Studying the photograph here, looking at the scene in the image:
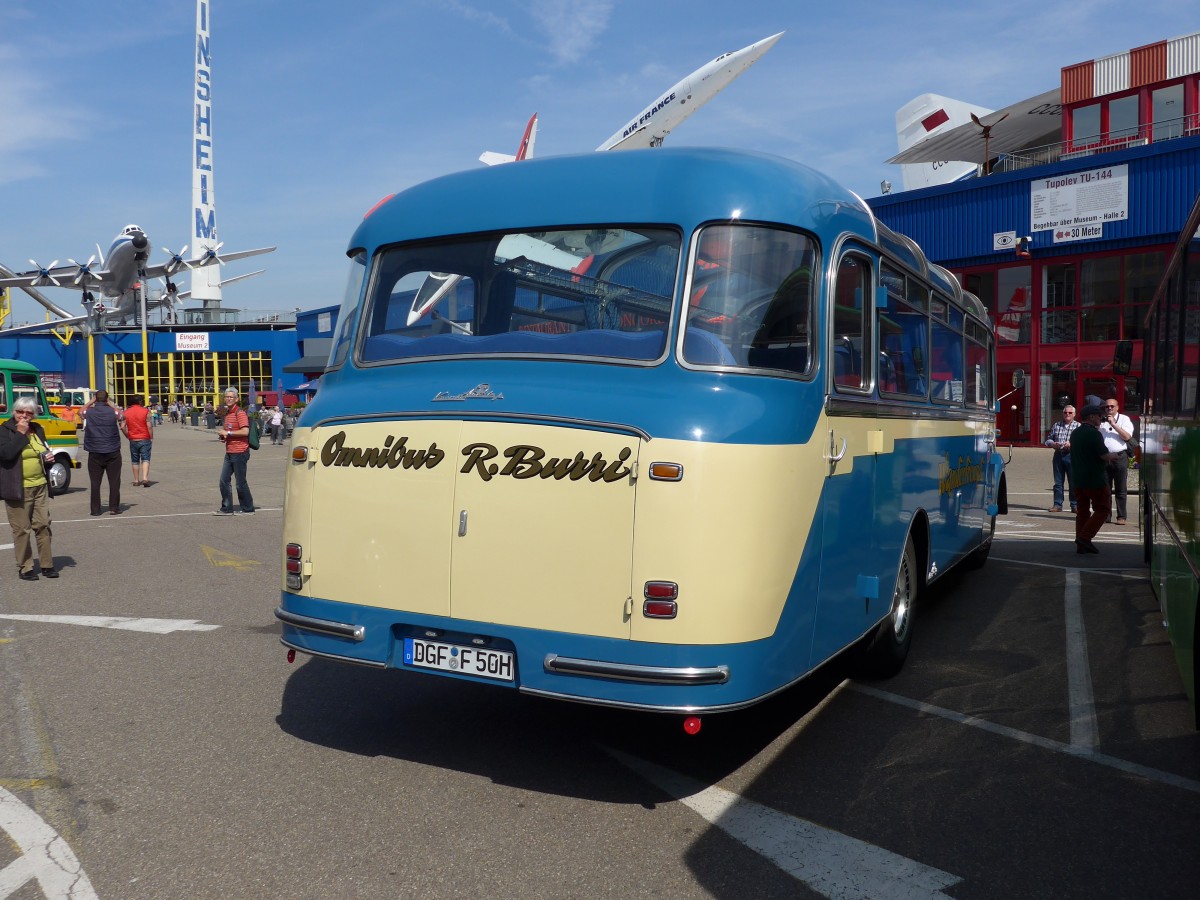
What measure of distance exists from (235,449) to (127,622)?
286 inches

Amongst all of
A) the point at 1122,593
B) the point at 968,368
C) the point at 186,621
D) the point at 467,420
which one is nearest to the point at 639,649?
the point at 467,420

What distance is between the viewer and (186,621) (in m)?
7.84

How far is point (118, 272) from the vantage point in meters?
66.4

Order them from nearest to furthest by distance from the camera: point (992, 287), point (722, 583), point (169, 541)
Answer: point (722, 583) → point (169, 541) → point (992, 287)

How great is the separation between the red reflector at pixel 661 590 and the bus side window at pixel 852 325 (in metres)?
1.39

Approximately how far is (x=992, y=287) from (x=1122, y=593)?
2791cm

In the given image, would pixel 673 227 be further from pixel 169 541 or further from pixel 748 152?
pixel 169 541

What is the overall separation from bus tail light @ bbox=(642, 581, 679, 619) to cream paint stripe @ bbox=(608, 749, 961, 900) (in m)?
0.88

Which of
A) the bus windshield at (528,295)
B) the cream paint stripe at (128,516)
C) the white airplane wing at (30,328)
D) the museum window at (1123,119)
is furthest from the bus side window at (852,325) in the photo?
the white airplane wing at (30,328)

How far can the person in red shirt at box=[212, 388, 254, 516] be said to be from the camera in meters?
14.6

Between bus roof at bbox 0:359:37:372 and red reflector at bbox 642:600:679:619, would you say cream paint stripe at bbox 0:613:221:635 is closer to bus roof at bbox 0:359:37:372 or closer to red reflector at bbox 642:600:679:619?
red reflector at bbox 642:600:679:619

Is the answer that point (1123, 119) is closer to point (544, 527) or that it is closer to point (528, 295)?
point (528, 295)

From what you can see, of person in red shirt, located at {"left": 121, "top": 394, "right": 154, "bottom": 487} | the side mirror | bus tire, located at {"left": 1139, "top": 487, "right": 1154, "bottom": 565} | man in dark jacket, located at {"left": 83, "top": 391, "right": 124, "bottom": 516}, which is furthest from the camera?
person in red shirt, located at {"left": 121, "top": 394, "right": 154, "bottom": 487}

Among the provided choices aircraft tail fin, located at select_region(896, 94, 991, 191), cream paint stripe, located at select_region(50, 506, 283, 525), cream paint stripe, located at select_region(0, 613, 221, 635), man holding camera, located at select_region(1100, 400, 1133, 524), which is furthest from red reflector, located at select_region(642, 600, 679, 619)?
aircraft tail fin, located at select_region(896, 94, 991, 191)
